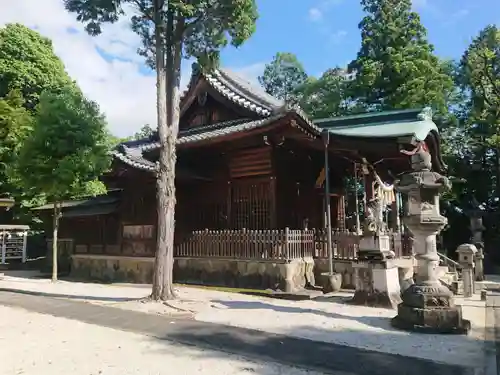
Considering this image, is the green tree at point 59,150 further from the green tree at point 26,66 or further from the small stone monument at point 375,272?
the green tree at point 26,66

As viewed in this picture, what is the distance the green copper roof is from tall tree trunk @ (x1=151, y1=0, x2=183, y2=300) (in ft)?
14.5

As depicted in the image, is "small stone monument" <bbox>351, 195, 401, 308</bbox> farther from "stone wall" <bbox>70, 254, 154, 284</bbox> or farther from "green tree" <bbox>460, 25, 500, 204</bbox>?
"green tree" <bbox>460, 25, 500, 204</bbox>

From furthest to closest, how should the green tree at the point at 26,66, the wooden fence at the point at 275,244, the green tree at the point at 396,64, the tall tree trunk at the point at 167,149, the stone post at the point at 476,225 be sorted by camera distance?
the green tree at the point at 26,66 < the green tree at the point at 396,64 < the stone post at the point at 476,225 < the wooden fence at the point at 275,244 < the tall tree trunk at the point at 167,149

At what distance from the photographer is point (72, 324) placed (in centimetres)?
799

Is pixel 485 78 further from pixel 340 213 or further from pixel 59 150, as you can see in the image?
pixel 59 150

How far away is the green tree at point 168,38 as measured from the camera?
10398 millimetres

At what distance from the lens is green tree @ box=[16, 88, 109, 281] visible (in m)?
14.3

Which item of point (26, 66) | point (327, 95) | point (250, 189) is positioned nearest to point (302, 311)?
point (250, 189)

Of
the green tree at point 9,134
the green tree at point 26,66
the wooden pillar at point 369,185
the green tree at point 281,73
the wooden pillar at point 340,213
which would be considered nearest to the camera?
the wooden pillar at point 369,185

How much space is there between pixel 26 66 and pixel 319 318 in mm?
28343

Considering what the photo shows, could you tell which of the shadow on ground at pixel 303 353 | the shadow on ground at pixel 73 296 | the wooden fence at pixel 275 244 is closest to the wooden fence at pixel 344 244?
the wooden fence at pixel 275 244

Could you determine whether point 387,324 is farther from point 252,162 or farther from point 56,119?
point 56,119

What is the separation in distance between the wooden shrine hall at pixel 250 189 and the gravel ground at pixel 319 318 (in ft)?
5.05

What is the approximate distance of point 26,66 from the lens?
93.8 feet
